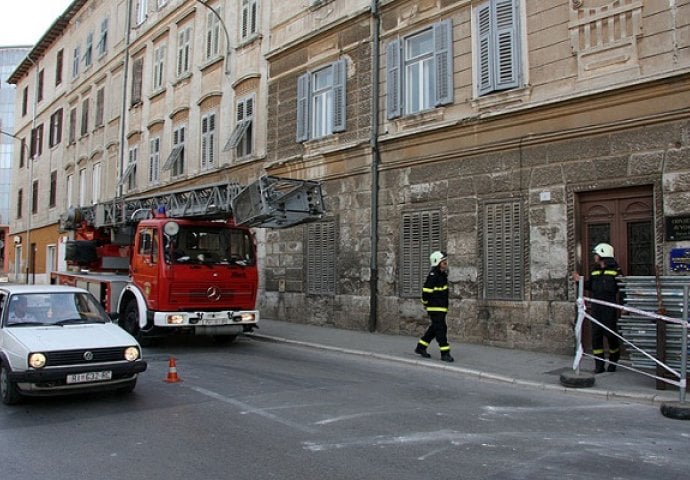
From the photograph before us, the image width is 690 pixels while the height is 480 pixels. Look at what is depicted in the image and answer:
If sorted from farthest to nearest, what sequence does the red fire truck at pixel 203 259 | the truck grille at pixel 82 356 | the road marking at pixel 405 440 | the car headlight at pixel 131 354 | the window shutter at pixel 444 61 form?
the window shutter at pixel 444 61 → the red fire truck at pixel 203 259 → the car headlight at pixel 131 354 → the truck grille at pixel 82 356 → the road marking at pixel 405 440

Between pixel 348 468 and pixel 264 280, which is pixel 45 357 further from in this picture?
pixel 264 280

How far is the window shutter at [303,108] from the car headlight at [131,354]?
10.8 metres

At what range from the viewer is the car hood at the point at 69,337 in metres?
6.84

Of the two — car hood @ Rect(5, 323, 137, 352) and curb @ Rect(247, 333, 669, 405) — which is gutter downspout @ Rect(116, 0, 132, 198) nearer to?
curb @ Rect(247, 333, 669, 405)

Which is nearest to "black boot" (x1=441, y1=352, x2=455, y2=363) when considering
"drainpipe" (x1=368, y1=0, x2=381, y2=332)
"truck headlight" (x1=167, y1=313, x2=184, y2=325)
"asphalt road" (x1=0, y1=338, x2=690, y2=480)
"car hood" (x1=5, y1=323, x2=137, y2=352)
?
"asphalt road" (x1=0, y1=338, x2=690, y2=480)

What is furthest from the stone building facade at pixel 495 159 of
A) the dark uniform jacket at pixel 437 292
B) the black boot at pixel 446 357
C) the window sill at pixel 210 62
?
the window sill at pixel 210 62

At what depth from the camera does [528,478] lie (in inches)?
187

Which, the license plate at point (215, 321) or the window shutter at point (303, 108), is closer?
the license plate at point (215, 321)

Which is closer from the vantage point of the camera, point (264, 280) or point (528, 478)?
point (528, 478)

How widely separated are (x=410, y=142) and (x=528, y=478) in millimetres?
10010

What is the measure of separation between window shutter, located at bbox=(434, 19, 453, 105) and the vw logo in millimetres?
6215

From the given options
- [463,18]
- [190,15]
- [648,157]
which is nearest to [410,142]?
[463,18]

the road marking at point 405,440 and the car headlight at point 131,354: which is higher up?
Result: the car headlight at point 131,354

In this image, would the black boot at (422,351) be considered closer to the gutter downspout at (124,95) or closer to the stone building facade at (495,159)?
the stone building facade at (495,159)
